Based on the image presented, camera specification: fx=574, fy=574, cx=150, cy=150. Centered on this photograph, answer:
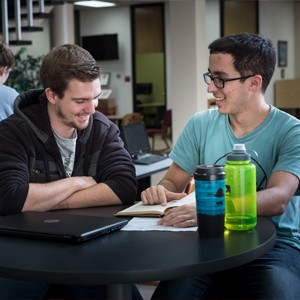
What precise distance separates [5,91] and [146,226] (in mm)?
2268

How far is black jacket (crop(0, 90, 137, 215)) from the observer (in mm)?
1918

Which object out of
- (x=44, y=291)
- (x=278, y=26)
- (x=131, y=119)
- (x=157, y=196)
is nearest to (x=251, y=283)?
(x=157, y=196)

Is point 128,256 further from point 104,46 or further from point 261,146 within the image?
point 104,46

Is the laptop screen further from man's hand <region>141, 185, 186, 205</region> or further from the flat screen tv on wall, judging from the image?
the flat screen tv on wall

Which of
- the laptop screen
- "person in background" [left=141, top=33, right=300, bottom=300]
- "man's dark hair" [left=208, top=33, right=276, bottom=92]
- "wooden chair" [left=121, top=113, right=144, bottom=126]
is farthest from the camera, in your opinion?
"wooden chair" [left=121, top=113, right=144, bottom=126]

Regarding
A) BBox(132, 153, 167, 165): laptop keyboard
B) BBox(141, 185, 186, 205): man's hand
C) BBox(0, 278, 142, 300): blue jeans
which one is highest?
BBox(141, 185, 186, 205): man's hand

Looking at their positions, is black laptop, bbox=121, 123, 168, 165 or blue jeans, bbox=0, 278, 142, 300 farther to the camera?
black laptop, bbox=121, 123, 168, 165

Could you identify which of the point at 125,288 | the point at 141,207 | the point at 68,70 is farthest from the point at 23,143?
the point at 125,288

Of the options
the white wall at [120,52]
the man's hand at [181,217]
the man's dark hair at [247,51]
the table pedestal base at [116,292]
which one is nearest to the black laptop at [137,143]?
the man's dark hair at [247,51]

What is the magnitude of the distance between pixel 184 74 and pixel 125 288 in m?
6.19

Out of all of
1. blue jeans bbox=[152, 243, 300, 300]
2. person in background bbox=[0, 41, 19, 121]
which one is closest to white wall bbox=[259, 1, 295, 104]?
person in background bbox=[0, 41, 19, 121]

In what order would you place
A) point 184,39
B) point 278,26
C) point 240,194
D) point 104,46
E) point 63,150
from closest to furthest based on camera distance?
1. point 240,194
2. point 63,150
3. point 184,39
4. point 278,26
5. point 104,46

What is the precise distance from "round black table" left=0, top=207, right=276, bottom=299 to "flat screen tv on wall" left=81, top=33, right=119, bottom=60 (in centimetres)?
1069

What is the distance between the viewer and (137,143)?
443 cm
